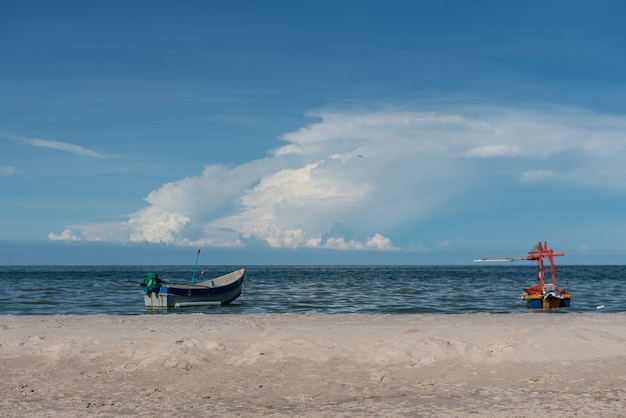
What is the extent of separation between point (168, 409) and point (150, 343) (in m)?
5.14

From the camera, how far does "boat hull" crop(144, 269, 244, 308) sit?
40.3 m

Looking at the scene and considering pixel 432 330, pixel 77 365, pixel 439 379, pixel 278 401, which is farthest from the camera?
pixel 432 330

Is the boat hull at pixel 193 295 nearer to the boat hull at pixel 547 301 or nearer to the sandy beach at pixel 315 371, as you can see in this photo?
the boat hull at pixel 547 301

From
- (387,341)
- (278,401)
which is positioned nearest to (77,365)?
(278,401)

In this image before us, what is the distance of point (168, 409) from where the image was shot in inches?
441

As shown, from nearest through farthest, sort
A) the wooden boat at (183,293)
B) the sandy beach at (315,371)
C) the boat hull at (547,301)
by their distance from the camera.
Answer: the sandy beach at (315,371), the boat hull at (547,301), the wooden boat at (183,293)

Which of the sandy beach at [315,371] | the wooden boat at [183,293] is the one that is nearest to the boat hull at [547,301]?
the sandy beach at [315,371]

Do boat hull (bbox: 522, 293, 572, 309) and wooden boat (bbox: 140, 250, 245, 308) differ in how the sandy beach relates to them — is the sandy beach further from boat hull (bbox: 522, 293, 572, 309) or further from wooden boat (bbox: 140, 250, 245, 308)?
wooden boat (bbox: 140, 250, 245, 308)

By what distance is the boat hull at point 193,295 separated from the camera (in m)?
40.3

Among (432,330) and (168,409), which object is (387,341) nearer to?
(432,330)

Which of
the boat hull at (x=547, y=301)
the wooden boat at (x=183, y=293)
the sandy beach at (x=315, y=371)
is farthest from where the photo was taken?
the wooden boat at (x=183, y=293)

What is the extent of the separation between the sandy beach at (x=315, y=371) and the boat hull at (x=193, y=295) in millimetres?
21519

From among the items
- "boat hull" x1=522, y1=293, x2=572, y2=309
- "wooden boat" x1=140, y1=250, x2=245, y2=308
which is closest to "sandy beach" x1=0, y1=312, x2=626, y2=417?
"boat hull" x1=522, y1=293, x2=572, y2=309

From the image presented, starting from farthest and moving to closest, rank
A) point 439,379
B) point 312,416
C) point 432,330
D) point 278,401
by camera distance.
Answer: point 432,330 → point 439,379 → point 278,401 → point 312,416
